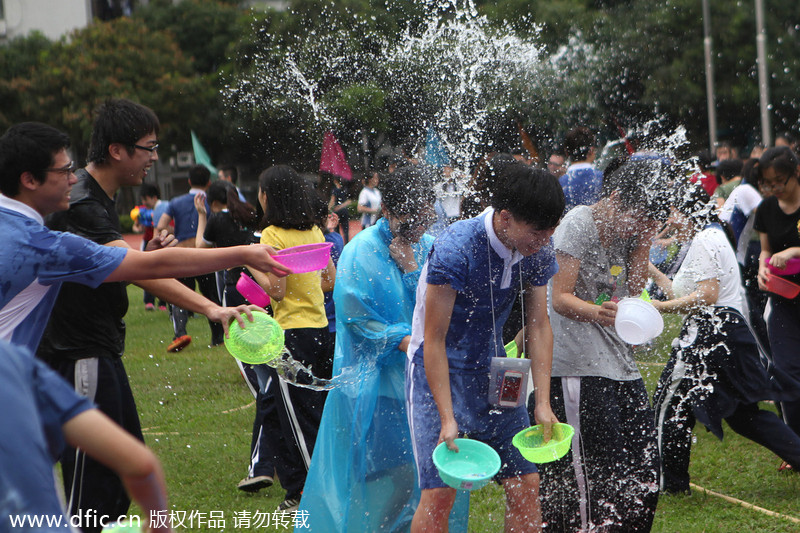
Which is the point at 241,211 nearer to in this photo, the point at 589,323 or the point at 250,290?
the point at 250,290

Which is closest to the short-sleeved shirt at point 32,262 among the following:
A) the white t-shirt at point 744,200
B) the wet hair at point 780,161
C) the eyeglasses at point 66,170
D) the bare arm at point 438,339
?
the eyeglasses at point 66,170

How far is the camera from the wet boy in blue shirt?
310 cm

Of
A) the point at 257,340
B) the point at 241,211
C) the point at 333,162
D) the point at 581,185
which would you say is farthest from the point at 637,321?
the point at 333,162

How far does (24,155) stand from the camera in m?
2.93

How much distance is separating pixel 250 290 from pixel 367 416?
0.94m

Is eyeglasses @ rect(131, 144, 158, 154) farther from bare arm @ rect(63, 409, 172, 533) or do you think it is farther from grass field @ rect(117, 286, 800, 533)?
grass field @ rect(117, 286, 800, 533)

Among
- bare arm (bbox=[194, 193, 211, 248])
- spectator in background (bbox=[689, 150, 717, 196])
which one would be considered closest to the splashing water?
spectator in background (bbox=[689, 150, 717, 196])

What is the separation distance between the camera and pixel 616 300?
3879mm

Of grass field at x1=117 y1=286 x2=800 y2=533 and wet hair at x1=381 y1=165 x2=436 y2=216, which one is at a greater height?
wet hair at x1=381 y1=165 x2=436 y2=216

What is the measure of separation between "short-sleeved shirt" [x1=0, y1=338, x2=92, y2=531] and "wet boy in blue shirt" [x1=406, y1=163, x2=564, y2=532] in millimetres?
1683

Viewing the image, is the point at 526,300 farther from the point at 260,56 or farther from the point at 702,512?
the point at 260,56

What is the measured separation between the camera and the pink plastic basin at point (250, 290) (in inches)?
168

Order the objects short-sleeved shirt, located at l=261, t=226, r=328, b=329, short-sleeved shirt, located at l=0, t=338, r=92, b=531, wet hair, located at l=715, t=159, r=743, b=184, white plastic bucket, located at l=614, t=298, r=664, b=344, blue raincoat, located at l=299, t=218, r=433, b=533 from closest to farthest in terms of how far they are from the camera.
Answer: short-sleeved shirt, located at l=0, t=338, r=92, b=531, white plastic bucket, located at l=614, t=298, r=664, b=344, blue raincoat, located at l=299, t=218, r=433, b=533, short-sleeved shirt, located at l=261, t=226, r=328, b=329, wet hair, located at l=715, t=159, r=743, b=184

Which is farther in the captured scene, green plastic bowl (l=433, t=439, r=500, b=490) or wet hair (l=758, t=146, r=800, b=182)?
wet hair (l=758, t=146, r=800, b=182)
